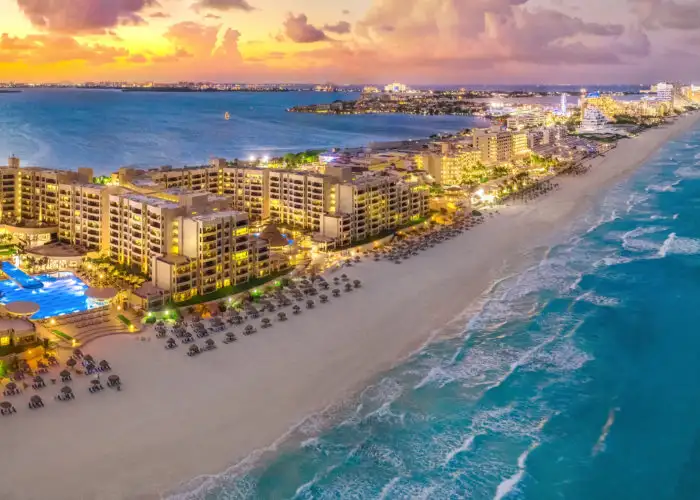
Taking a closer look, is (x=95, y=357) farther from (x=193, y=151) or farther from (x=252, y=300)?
(x=193, y=151)

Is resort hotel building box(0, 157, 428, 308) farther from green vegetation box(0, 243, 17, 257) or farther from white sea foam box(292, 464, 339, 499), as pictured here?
white sea foam box(292, 464, 339, 499)

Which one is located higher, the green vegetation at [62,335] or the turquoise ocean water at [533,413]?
the green vegetation at [62,335]

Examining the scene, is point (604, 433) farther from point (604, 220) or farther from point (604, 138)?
point (604, 138)

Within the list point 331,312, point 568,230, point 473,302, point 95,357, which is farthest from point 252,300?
point 568,230

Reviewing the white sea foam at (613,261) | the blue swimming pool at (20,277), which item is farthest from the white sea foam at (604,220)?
the blue swimming pool at (20,277)

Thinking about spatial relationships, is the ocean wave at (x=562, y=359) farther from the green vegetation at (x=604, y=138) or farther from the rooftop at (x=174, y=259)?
the green vegetation at (x=604, y=138)

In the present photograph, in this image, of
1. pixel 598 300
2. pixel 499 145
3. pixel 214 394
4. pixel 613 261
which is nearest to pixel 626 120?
pixel 499 145
